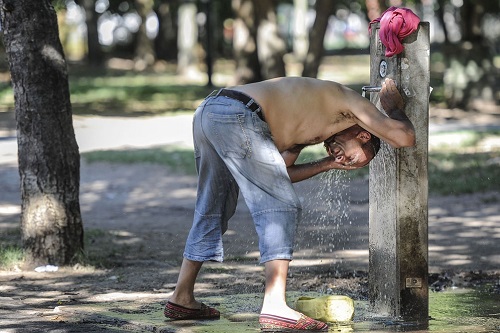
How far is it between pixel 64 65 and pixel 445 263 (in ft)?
10.5

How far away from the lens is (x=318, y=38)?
19.4 metres

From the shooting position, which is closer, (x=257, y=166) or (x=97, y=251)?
(x=257, y=166)

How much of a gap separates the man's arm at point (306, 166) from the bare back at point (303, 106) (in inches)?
8.0

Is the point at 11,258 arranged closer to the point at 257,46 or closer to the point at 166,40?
the point at 257,46

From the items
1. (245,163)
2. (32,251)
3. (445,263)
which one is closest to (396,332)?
(245,163)

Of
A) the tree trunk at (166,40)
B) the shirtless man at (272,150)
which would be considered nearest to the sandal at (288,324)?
the shirtless man at (272,150)

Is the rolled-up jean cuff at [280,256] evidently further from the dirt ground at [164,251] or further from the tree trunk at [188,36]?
the tree trunk at [188,36]

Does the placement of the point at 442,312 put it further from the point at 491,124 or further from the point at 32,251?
the point at 491,124

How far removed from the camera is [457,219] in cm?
918

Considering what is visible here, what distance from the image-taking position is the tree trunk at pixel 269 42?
21.6 metres

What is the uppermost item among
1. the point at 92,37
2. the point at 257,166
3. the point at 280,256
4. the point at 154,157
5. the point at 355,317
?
the point at 92,37

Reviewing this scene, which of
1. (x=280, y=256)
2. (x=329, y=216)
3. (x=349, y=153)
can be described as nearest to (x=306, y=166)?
(x=349, y=153)

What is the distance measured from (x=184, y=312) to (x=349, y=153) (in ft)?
3.99

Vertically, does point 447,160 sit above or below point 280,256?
above
